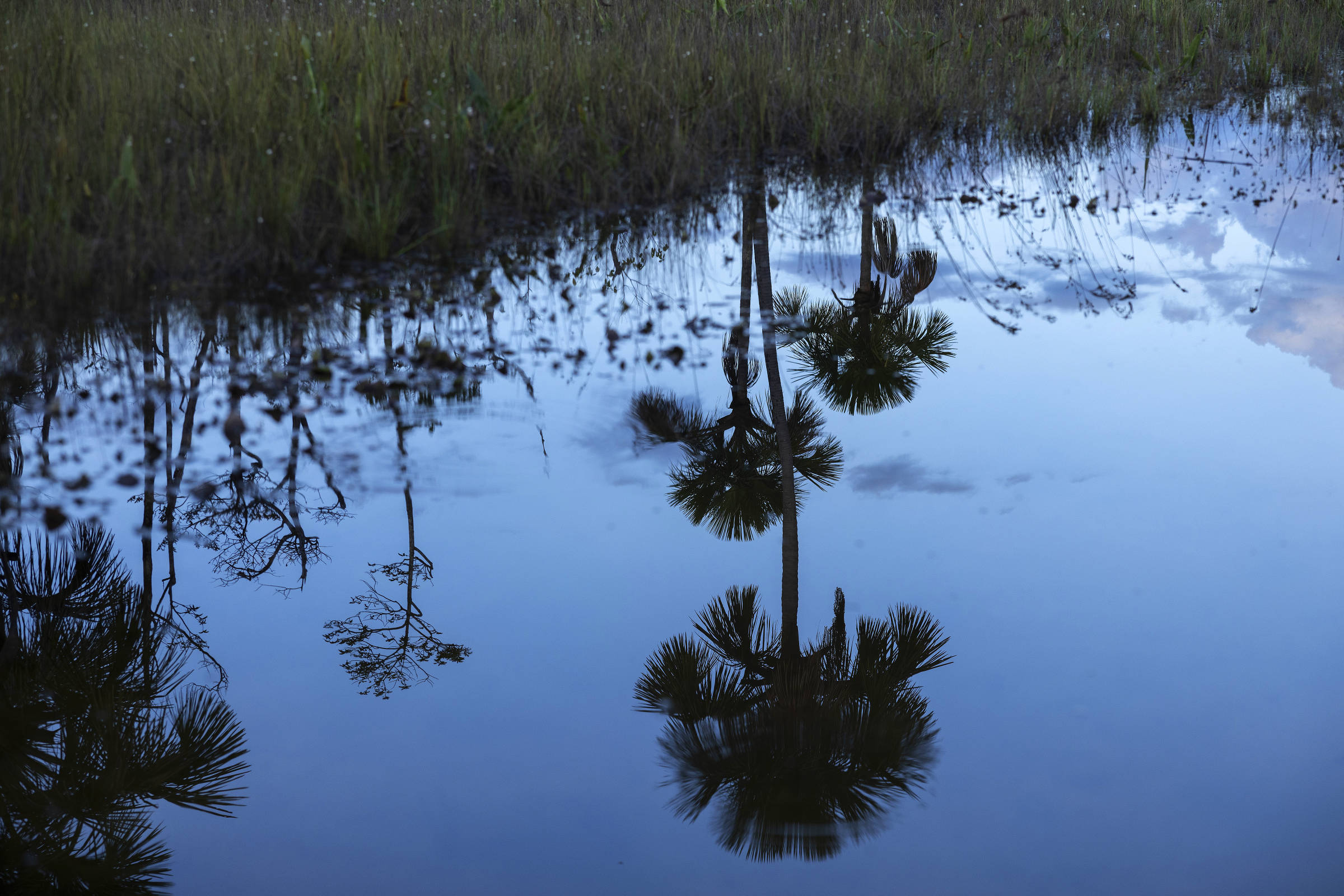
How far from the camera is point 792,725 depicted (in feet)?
7.10

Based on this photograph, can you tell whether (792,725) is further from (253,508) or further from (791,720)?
(253,508)

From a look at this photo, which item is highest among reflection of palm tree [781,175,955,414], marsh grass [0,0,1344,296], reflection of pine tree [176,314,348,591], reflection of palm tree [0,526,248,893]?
marsh grass [0,0,1344,296]

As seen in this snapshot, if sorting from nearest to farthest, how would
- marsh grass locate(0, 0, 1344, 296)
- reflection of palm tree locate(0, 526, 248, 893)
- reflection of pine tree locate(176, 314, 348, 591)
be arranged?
reflection of palm tree locate(0, 526, 248, 893)
reflection of pine tree locate(176, 314, 348, 591)
marsh grass locate(0, 0, 1344, 296)

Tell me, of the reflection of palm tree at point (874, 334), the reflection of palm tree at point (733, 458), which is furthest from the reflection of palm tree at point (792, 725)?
the reflection of palm tree at point (874, 334)

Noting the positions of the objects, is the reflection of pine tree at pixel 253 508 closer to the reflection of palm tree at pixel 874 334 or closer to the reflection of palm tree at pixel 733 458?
the reflection of palm tree at pixel 733 458

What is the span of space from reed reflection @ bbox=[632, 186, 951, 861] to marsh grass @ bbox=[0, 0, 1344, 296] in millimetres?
2272

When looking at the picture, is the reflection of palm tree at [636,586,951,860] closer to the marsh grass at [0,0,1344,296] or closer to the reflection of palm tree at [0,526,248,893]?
the reflection of palm tree at [0,526,248,893]

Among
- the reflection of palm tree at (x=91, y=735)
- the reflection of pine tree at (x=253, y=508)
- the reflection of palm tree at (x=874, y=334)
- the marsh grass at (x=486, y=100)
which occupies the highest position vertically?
the marsh grass at (x=486, y=100)

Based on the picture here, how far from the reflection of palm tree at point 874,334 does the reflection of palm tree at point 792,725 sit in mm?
1061

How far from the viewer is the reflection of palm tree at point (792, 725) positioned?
189 cm

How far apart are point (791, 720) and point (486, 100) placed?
3.32 metres

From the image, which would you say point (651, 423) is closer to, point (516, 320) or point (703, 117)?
point (516, 320)

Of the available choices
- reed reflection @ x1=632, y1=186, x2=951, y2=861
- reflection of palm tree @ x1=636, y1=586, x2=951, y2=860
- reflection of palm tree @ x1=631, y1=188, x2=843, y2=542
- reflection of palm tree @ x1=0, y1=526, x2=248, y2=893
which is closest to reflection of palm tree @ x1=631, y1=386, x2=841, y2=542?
reflection of palm tree @ x1=631, y1=188, x2=843, y2=542

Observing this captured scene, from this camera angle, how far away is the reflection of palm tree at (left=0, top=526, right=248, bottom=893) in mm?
1843
